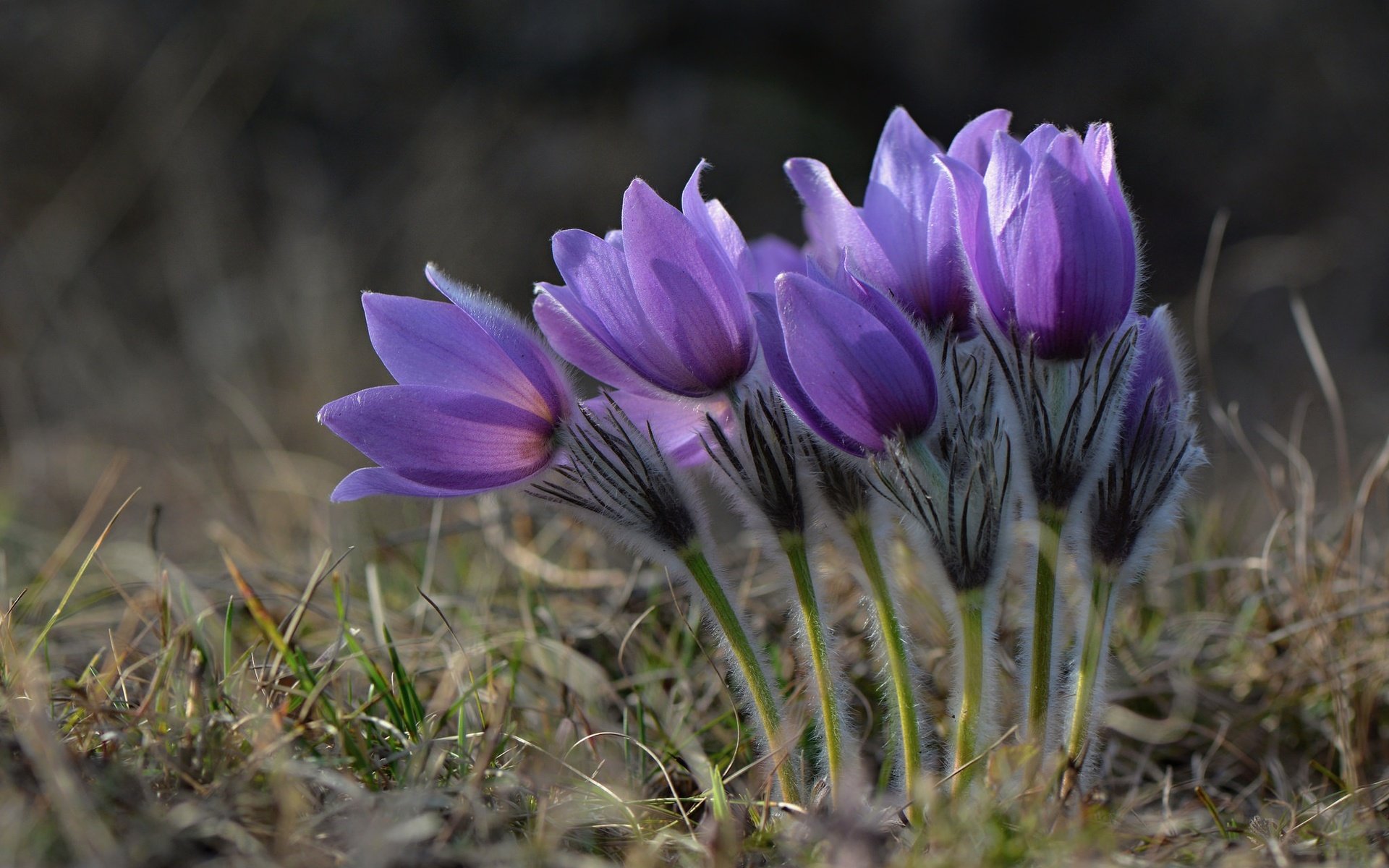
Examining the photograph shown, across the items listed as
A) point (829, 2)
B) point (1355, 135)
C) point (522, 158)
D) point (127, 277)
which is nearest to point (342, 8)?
point (522, 158)

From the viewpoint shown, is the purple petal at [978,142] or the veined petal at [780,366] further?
the purple petal at [978,142]

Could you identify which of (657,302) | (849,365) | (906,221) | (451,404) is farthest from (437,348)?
(906,221)

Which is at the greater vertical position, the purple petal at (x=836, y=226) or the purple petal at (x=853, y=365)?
the purple petal at (x=836, y=226)

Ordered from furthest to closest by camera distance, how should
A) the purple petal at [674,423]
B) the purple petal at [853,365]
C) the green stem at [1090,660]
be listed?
the purple petal at [674,423] < the green stem at [1090,660] < the purple petal at [853,365]

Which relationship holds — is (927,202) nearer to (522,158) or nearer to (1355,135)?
(522,158)

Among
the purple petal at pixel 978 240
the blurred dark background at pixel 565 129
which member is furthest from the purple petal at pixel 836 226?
the blurred dark background at pixel 565 129

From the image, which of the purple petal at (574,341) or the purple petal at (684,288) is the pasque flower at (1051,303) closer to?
the purple petal at (684,288)

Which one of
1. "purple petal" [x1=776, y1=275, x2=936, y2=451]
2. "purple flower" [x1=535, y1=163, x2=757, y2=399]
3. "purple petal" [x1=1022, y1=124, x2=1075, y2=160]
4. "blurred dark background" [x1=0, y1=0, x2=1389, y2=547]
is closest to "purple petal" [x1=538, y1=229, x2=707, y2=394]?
"purple flower" [x1=535, y1=163, x2=757, y2=399]

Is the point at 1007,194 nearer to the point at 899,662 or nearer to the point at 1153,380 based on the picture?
the point at 1153,380
